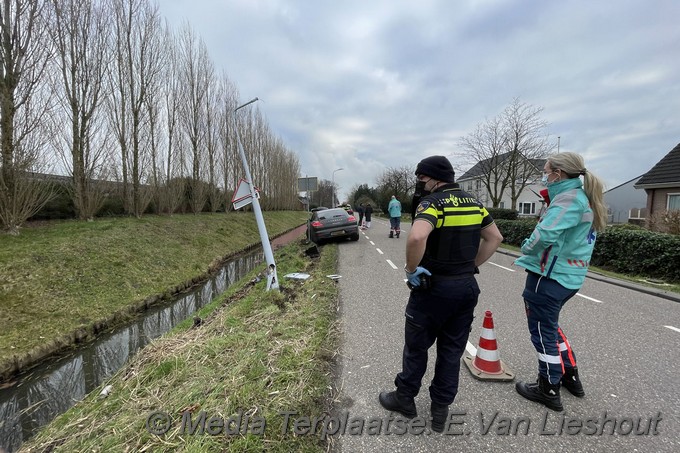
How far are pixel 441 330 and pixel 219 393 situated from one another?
6.46 feet

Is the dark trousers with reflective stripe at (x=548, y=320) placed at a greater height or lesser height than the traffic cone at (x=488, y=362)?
greater

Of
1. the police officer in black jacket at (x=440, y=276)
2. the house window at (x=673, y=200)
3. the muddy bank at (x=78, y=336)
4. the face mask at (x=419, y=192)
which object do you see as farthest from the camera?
the house window at (x=673, y=200)

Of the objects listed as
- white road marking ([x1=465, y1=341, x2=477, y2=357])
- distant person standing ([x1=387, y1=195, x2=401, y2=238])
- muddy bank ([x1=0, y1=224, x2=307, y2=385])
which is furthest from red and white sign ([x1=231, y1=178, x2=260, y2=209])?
distant person standing ([x1=387, y1=195, x2=401, y2=238])

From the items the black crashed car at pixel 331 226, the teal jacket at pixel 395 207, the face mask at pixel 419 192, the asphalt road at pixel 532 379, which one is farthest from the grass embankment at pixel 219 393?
the teal jacket at pixel 395 207

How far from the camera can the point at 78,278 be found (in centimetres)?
725

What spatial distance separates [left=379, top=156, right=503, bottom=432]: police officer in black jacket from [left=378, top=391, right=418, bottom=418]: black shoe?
0.12 m

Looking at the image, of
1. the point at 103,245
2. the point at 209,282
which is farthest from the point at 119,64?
the point at 209,282

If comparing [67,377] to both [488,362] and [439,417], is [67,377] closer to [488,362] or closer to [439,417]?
[439,417]

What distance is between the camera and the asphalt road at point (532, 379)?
2.19m

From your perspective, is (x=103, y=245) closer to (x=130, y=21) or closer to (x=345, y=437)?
(x=345, y=437)

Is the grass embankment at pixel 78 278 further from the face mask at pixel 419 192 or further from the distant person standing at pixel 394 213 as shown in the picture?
the distant person standing at pixel 394 213

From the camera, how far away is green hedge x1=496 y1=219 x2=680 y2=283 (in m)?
7.15

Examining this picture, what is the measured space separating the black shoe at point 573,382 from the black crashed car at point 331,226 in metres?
10.5

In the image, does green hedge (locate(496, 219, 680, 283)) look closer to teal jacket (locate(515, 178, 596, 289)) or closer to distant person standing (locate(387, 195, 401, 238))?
teal jacket (locate(515, 178, 596, 289))
